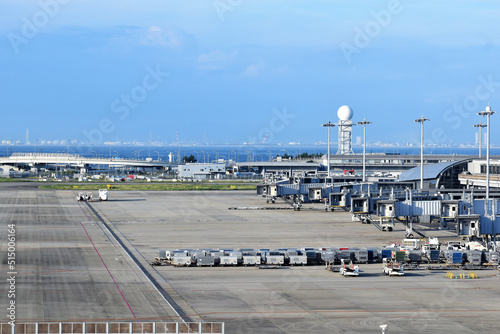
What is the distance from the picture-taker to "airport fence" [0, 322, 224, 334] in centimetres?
3111

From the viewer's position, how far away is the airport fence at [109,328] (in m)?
31.1

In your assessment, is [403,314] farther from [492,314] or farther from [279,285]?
[279,285]

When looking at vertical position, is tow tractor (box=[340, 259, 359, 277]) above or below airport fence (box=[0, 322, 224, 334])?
above

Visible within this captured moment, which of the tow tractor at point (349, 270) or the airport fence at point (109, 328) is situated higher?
the tow tractor at point (349, 270)

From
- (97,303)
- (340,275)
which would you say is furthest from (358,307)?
(97,303)

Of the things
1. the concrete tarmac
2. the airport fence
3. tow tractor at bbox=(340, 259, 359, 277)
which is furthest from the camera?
tow tractor at bbox=(340, 259, 359, 277)

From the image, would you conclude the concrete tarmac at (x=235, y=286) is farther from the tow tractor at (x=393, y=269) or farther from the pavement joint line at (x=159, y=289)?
the tow tractor at (x=393, y=269)

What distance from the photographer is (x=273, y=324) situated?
36875 millimetres

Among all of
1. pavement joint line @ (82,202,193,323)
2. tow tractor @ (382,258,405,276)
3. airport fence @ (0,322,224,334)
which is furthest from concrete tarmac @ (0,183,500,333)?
airport fence @ (0,322,224,334)

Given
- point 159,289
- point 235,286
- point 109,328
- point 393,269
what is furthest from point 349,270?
point 109,328

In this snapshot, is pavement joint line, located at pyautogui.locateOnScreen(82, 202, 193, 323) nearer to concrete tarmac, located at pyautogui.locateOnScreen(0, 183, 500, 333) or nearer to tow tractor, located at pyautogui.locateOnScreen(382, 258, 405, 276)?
concrete tarmac, located at pyautogui.locateOnScreen(0, 183, 500, 333)

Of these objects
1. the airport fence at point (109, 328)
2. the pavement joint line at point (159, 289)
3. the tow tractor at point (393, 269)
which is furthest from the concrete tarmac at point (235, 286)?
the airport fence at point (109, 328)

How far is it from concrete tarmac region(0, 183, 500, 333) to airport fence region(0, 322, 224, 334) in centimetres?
196

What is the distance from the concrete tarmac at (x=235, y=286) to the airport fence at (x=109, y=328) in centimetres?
196
